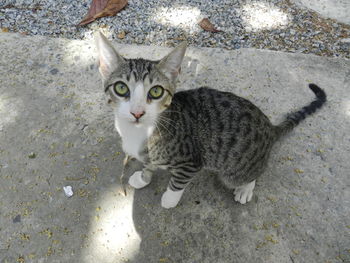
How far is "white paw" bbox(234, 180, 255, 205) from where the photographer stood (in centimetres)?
215

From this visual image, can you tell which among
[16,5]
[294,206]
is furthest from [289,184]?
[16,5]

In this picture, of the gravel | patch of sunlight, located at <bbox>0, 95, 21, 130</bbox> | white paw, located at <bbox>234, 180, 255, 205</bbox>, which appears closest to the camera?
white paw, located at <bbox>234, 180, 255, 205</bbox>

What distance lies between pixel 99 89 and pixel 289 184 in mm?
1881

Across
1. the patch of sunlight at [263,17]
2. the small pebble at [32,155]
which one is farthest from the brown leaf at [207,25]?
the small pebble at [32,155]

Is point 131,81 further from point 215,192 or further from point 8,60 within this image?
point 8,60

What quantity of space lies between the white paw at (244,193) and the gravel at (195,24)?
5.78 ft

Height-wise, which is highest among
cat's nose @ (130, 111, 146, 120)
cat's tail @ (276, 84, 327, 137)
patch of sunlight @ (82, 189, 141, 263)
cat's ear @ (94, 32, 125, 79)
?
cat's ear @ (94, 32, 125, 79)

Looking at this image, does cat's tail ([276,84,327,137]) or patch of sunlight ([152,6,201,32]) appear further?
patch of sunlight ([152,6,201,32])

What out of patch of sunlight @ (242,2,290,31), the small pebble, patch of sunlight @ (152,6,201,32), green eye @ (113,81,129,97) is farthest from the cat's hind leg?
patch of sunlight @ (242,2,290,31)

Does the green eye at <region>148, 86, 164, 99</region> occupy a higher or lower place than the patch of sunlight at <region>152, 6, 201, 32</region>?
higher

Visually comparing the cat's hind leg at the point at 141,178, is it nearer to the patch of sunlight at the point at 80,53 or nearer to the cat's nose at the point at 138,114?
the cat's nose at the point at 138,114

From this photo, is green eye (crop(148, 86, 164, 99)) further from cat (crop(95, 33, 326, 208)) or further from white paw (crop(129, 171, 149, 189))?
white paw (crop(129, 171, 149, 189))

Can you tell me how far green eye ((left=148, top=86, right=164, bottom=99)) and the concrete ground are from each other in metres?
0.85

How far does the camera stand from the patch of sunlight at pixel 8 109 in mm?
2520
